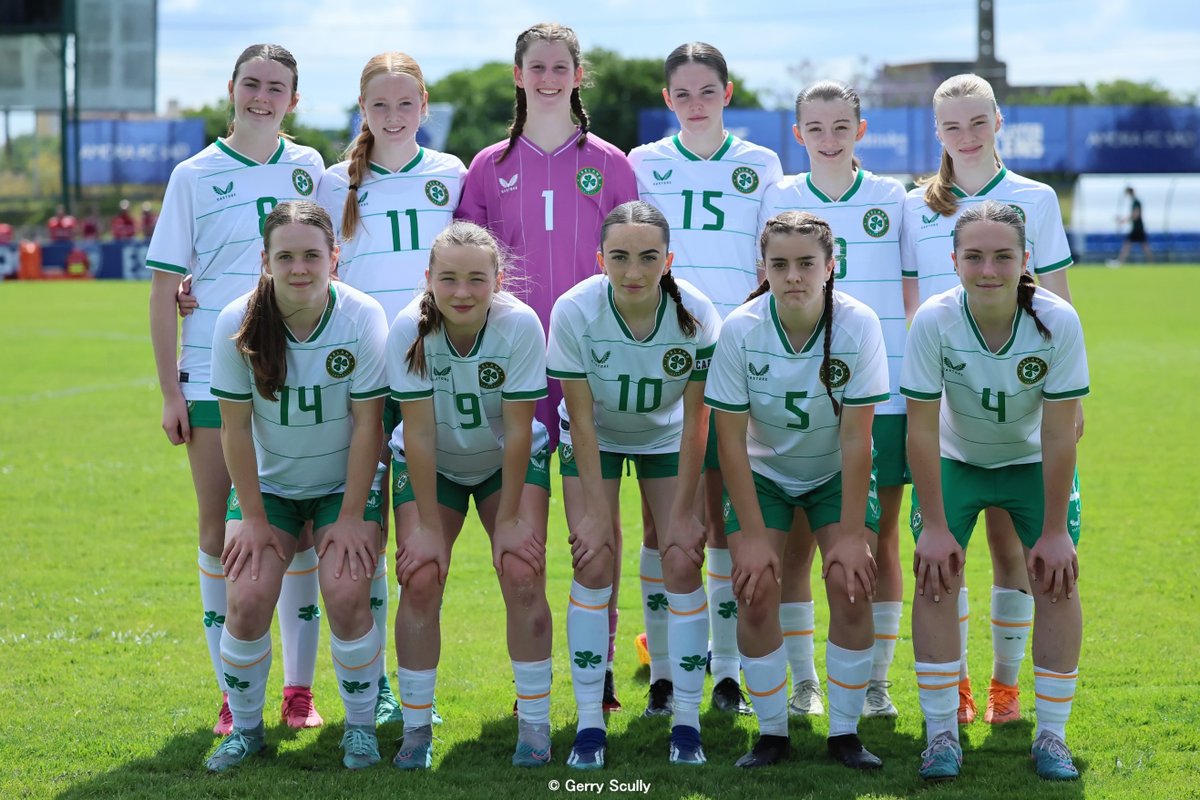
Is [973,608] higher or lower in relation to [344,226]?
lower

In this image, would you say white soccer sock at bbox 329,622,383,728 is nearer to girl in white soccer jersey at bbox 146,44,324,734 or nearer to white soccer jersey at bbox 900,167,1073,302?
girl in white soccer jersey at bbox 146,44,324,734

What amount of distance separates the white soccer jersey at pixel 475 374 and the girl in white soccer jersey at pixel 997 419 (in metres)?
1.15

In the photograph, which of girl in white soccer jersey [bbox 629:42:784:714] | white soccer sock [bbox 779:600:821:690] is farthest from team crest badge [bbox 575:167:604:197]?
white soccer sock [bbox 779:600:821:690]

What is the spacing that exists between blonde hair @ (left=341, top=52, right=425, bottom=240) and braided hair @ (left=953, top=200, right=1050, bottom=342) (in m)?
1.91

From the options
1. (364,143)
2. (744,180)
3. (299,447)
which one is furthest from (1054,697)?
(364,143)

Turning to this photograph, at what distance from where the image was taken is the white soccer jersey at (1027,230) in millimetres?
4164

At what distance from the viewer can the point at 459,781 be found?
3635mm

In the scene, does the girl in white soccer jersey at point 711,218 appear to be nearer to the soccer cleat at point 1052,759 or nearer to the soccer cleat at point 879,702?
the soccer cleat at point 879,702

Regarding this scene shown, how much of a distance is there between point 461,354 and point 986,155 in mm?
1884

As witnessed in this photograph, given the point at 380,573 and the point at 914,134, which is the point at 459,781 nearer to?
the point at 380,573

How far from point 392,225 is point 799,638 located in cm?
199

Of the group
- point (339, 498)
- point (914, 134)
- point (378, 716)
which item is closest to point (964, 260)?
point (339, 498)

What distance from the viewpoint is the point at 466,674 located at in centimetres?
476

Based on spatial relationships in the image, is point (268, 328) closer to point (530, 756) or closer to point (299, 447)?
point (299, 447)
